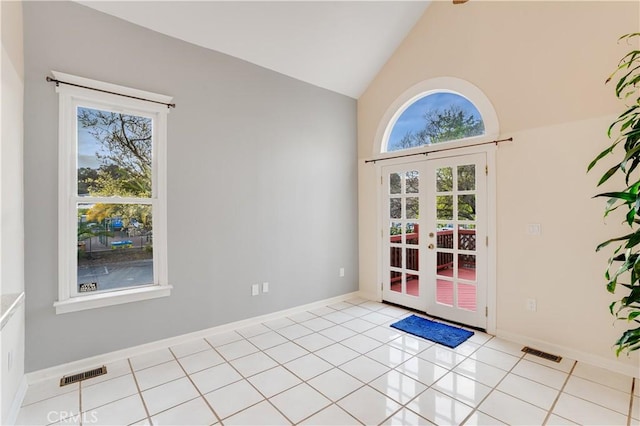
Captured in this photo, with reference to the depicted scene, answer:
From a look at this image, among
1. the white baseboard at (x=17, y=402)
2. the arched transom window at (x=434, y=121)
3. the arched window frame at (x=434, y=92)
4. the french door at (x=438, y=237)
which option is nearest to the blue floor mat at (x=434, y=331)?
the french door at (x=438, y=237)

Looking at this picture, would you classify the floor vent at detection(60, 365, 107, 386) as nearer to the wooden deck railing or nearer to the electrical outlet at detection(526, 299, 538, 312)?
the wooden deck railing

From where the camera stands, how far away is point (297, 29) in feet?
11.4

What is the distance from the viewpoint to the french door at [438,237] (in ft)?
11.4

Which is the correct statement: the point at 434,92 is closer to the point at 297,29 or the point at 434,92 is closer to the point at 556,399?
the point at 297,29

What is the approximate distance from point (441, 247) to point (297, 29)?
310cm

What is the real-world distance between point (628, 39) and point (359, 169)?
10.2ft

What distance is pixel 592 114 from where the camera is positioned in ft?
8.89

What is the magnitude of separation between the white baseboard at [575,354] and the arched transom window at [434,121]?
87.9 inches

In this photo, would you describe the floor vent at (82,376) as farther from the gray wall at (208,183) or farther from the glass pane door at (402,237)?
the glass pane door at (402,237)

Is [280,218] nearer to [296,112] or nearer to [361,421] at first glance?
[296,112]

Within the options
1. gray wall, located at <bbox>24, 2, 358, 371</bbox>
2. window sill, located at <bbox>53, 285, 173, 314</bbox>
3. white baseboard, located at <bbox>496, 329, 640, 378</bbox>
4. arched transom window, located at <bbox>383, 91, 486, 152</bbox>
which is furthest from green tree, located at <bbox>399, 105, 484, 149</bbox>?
window sill, located at <bbox>53, 285, 173, 314</bbox>

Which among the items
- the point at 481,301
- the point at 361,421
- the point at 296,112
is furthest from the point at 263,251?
the point at 481,301

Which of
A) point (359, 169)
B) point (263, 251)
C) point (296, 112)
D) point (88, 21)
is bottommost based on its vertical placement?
point (263, 251)

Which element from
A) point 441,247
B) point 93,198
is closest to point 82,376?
point 93,198
